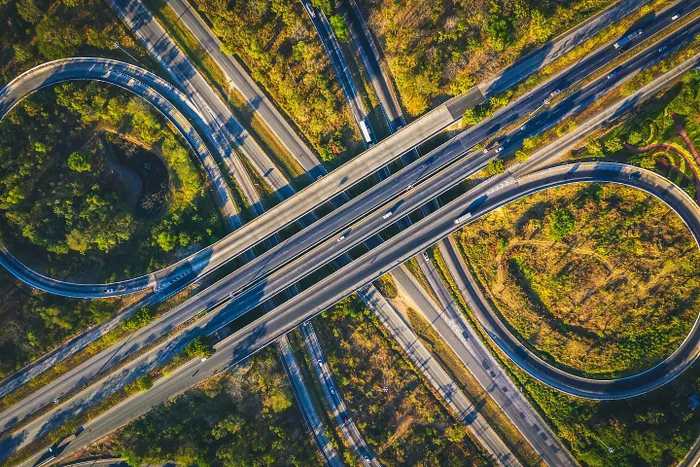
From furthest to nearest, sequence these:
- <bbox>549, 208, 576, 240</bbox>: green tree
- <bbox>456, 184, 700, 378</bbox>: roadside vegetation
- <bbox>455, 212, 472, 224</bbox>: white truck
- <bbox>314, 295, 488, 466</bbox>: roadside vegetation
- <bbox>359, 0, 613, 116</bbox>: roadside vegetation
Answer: <bbox>314, 295, 488, 466</bbox>: roadside vegetation → <bbox>455, 212, 472, 224</bbox>: white truck → <bbox>456, 184, 700, 378</bbox>: roadside vegetation → <bbox>549, 208, 576, 240</bbox>: green tree → <bbox>359, 0, 613, 116</bbox>: roadside vegetation

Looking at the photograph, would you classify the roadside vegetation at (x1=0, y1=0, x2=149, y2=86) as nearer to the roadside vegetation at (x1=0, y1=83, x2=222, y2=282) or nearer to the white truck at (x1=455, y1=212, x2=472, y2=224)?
the roadside vegetation at (x1=0, y1=83, x2=222, y2=282)

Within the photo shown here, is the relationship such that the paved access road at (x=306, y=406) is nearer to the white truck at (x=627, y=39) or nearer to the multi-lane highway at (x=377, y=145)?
the multi-lane highway at (x=377, y=145)

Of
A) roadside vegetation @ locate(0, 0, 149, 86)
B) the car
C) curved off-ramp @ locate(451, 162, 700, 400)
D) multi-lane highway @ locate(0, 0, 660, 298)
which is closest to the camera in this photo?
roadside vegetation @ locate(0, 0, 149, 86)

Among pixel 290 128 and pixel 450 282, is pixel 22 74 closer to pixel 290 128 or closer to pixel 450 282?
pixel 290 128

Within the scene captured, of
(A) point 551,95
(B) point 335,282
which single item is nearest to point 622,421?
(B) point 335,282

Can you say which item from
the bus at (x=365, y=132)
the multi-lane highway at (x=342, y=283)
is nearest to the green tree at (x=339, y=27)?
the bus at (x=365, y=132)

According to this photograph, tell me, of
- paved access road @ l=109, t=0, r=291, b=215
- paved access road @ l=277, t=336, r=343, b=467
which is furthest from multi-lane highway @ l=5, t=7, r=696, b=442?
paved access road @ l=109, t=0, r=291, b=215

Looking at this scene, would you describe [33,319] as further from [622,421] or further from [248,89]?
[622,421]
